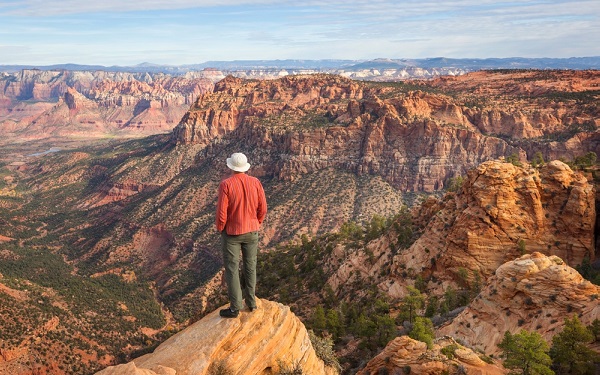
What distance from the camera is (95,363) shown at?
54219mm

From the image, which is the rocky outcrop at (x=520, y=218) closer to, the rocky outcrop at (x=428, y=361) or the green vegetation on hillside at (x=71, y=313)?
the rocky outcrop at (x=428, y=361)

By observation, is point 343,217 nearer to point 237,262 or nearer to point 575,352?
point 575,352

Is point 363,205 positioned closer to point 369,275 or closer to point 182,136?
point 369,275

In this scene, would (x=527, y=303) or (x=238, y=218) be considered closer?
(x=238, y=218)

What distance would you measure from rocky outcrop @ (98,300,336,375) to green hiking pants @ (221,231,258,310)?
91cm

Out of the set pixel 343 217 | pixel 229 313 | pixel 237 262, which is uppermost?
pixel 237 262

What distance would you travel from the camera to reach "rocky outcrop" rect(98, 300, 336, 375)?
14.2 metres

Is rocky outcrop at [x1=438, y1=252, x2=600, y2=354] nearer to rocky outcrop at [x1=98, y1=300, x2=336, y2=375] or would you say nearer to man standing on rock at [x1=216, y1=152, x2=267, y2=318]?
rocky outcrop at [x1=98, y1=300, x2=336, y2=375]

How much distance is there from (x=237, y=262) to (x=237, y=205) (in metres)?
2.00

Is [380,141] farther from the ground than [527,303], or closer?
farther from the ground

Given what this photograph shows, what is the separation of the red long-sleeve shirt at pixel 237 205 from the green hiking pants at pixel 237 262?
1.00ft

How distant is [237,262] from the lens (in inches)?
580

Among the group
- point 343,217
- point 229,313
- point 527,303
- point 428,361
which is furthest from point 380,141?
point 229,313

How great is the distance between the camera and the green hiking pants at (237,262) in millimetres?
14594
